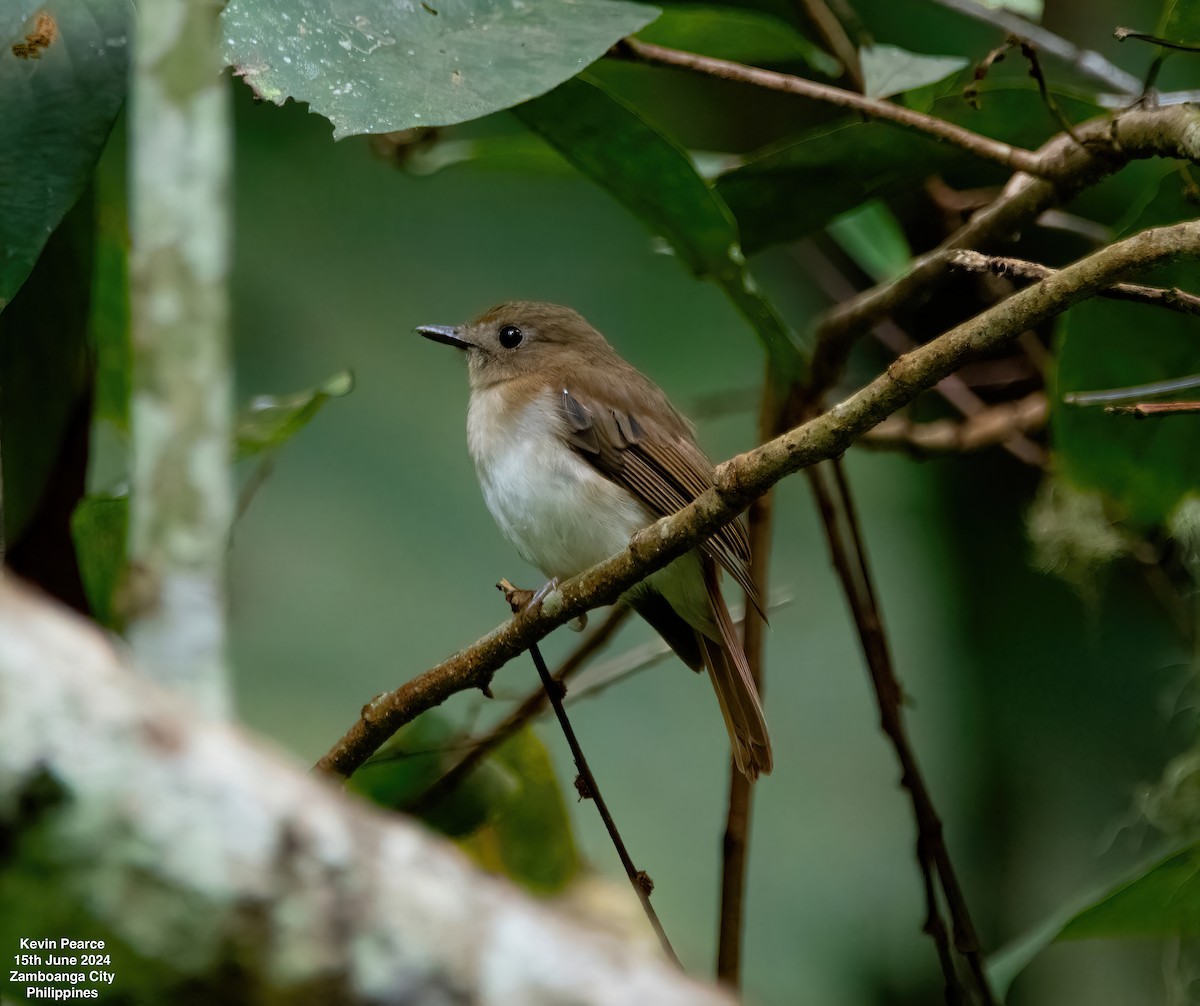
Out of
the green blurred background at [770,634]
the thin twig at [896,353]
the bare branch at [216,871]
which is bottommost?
the green blurred background at [770,634]

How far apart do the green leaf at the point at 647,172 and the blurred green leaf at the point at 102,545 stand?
36.2 inches

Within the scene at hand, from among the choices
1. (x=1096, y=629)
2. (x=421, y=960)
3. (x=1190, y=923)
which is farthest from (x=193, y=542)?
(x=1096, y=629)

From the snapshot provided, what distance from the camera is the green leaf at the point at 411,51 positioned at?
1.79m

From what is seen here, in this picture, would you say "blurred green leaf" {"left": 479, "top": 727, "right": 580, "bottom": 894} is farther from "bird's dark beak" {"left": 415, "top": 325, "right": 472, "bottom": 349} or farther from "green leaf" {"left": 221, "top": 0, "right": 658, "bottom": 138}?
"green leaf" {"left": 221, "top": 0, "right": 658, "bottom": 138}

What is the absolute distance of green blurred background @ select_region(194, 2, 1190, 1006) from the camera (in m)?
3.66

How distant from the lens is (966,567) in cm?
416

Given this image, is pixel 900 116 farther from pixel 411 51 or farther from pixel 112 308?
pixel 112 308

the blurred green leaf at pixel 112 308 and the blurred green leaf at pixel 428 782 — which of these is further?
the blurred green leaf at pixel 112 308

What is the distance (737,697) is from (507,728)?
48 cm

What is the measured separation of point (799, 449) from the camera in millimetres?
1443

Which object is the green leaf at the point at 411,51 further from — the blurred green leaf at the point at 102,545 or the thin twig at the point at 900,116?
the blurred green leaf at the point at 102,545

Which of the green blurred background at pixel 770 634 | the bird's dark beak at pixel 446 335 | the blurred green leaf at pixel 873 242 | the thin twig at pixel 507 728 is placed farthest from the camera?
the green blurred background at pixel 770 634

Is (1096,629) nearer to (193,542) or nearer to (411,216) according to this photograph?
(411,216)

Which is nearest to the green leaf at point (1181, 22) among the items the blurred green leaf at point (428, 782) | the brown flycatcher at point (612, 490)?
the brown flycatcher at point (612, 490)
